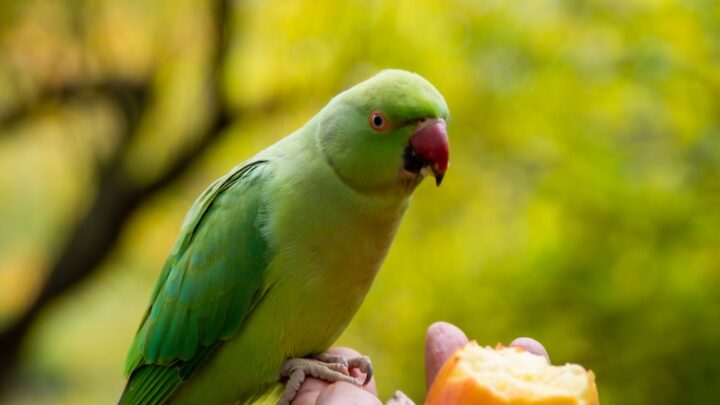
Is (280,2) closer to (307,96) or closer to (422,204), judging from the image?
(307,96)

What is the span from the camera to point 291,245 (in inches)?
68.4

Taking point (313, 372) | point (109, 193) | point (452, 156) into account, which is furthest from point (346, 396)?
point (109, 193)

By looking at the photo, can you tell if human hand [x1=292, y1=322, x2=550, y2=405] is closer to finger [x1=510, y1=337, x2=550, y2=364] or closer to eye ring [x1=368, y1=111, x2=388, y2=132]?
finger [x1=510, y1=337, x2=550, y2=364]

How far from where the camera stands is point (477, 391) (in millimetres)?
1404

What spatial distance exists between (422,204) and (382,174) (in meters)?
2.42

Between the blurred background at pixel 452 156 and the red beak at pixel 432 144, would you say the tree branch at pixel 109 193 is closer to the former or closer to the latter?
the blurred background at pixel 452 156

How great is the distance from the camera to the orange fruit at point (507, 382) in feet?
4.59

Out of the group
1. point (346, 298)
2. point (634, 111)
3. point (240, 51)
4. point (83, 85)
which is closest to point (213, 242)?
point (346, 298)

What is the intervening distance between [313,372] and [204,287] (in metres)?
0.32

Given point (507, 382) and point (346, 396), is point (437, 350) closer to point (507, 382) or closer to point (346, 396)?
point (507, 382)

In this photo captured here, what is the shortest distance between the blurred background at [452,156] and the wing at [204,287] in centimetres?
171

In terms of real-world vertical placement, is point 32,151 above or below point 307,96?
below

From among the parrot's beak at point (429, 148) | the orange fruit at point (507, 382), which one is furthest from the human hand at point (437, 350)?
the parrot's beak at point (429, 148)

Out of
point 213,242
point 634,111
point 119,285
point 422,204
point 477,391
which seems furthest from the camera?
point 119,285
